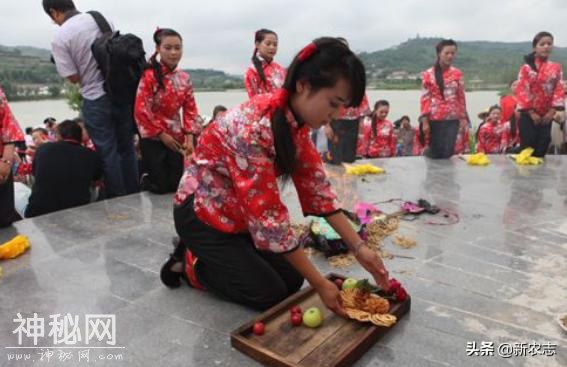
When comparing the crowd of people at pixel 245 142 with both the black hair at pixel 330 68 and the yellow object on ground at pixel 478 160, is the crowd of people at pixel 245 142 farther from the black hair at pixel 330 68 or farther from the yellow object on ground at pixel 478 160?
the yellow object on ground at pixel 478 160

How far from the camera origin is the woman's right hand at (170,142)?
4.51m

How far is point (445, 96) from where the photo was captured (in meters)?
6.34

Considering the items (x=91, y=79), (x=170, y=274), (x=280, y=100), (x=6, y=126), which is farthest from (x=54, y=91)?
(x=280, y=100)

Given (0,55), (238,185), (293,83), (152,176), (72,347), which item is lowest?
(72,347)

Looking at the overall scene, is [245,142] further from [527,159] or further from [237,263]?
[527,159]

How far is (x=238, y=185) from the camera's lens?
200 centimetres

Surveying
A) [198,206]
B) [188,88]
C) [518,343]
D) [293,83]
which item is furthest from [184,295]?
[188,88]

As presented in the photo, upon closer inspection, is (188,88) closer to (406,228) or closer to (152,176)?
(152,176)

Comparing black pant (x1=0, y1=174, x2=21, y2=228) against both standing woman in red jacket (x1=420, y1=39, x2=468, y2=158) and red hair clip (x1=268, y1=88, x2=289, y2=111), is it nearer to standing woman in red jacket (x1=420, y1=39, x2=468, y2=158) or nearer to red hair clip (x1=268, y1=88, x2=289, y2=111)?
red hair clip (x1=268, y1=88, x2=289, y2=111)

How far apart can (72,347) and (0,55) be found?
940 centimetres

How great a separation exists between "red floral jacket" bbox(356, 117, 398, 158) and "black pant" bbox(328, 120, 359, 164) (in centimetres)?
136

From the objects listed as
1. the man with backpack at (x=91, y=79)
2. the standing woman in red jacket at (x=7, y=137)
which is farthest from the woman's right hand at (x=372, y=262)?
the man with backpack at (x=91, y=79)

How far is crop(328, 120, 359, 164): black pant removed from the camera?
20.2ft

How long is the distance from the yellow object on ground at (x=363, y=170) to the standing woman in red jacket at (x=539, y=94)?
2.36 meters
